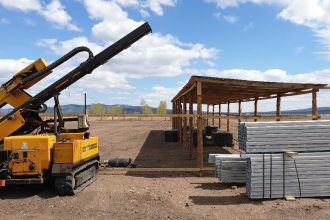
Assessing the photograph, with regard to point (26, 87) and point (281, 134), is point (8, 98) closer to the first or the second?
point (26, 87)

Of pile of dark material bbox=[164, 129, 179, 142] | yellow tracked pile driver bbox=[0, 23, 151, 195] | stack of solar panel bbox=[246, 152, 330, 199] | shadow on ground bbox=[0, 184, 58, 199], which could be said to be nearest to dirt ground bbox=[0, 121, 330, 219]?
shadow on ground bbox=[0, 184, 58, 199]

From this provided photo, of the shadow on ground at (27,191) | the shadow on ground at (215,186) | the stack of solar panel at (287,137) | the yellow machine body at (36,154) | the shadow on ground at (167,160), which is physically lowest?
the shadow on ground at (27,191)

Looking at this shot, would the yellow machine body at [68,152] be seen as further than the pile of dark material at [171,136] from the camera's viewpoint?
No

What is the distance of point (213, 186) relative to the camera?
37.9ft

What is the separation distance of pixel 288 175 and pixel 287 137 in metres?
0.95

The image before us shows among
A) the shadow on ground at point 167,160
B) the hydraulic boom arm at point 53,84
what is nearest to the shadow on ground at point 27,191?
the hydraulic boom arm at point 53,84

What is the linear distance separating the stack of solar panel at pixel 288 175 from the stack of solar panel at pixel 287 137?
0.58 feet

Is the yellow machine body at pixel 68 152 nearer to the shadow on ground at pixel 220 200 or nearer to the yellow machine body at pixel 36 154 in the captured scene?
the yellow machine body at pixel 36 154

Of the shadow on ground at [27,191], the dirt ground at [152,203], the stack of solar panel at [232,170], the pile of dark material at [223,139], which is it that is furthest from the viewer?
the pile of dark material at [223,139]

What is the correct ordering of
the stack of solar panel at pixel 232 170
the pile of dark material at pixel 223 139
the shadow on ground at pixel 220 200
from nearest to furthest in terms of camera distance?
the shadow on ground at pixel 220 200, the stack of solar panel at pixel 232 170, the pile of dark material at pixel 223 139

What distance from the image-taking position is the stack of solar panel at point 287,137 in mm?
9742

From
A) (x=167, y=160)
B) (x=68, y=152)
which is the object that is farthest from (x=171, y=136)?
(x=68, y=152)

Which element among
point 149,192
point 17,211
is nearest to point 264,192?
point 149,192

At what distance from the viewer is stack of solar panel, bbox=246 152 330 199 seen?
9.69 meters
